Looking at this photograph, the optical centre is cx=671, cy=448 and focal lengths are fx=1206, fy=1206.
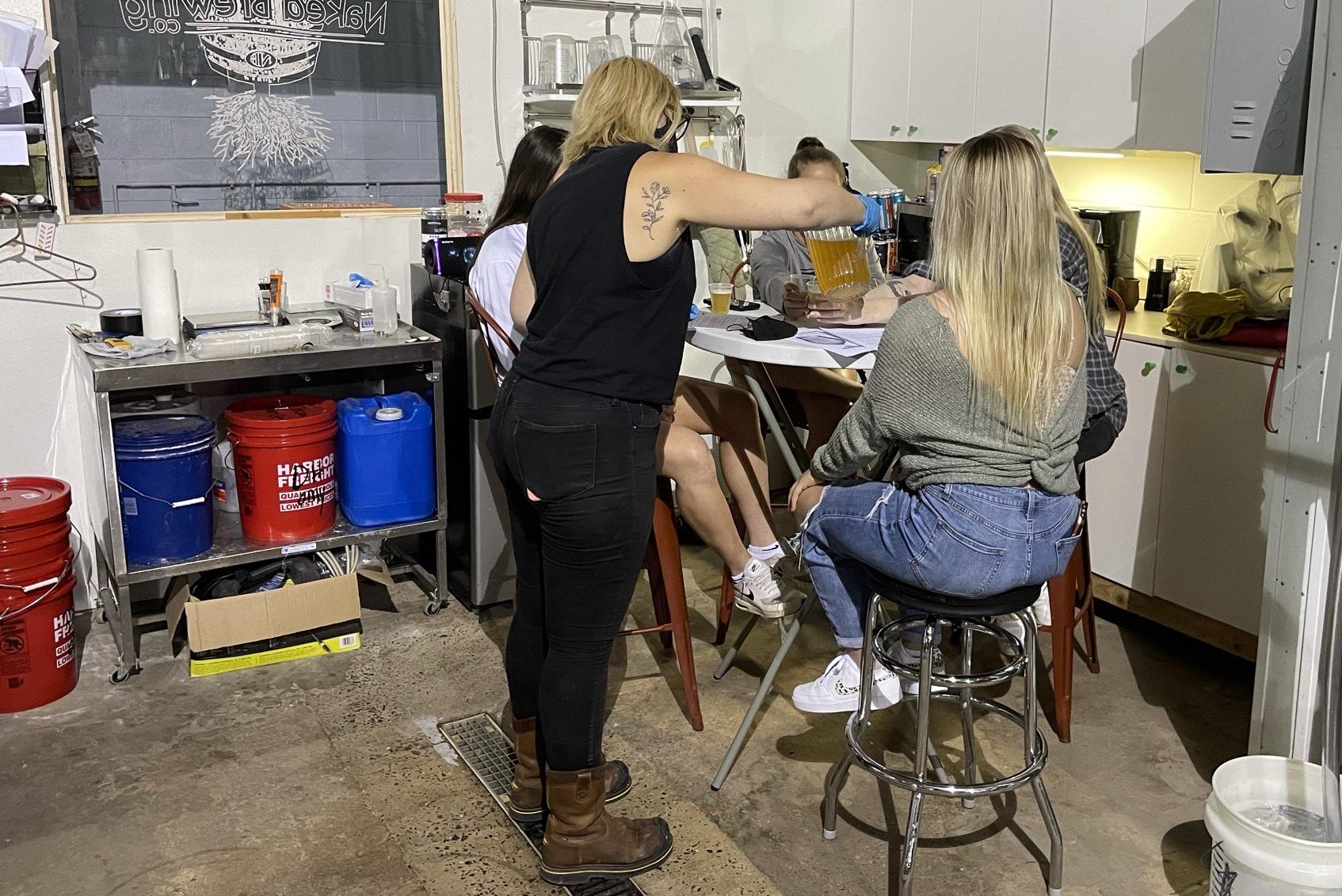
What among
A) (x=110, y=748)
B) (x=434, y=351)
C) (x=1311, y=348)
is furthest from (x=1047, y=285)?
(x=110, y=748)

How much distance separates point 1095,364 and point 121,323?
2680 millimetres

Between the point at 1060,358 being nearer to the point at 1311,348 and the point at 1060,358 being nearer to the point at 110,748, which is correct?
the point at 1311,348

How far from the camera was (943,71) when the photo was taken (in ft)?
14.1

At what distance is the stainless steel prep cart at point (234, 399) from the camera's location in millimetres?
3268

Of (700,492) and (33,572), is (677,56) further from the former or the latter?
(33,572)

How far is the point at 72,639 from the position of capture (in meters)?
3.30

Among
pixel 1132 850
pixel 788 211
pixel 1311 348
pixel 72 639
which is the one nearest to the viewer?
pixel 788 211

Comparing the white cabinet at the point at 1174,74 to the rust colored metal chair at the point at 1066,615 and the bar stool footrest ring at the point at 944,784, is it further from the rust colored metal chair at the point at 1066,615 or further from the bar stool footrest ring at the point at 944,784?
the bar stool footrest ring at the point at 944,784

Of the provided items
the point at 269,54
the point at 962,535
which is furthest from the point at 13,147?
the point at 962,535

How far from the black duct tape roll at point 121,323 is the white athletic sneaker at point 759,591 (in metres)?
1.91

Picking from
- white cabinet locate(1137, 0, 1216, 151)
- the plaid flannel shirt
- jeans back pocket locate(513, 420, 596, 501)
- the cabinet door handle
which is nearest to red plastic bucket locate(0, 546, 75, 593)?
jeans back pocket locate(513, 420, 596, 501)

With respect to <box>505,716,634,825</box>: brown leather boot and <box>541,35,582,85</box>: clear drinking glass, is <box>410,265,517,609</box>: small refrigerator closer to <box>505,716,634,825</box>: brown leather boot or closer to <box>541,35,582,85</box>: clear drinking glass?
<box>541,35,582,85</box>: clear drinking glass

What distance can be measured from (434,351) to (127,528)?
3.27 feet

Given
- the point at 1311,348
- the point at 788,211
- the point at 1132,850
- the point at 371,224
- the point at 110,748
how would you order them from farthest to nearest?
the point at 371,224 → the point at 110,748 → the point at 1132,850 → the point at 1311,348 → the point at 788,211
